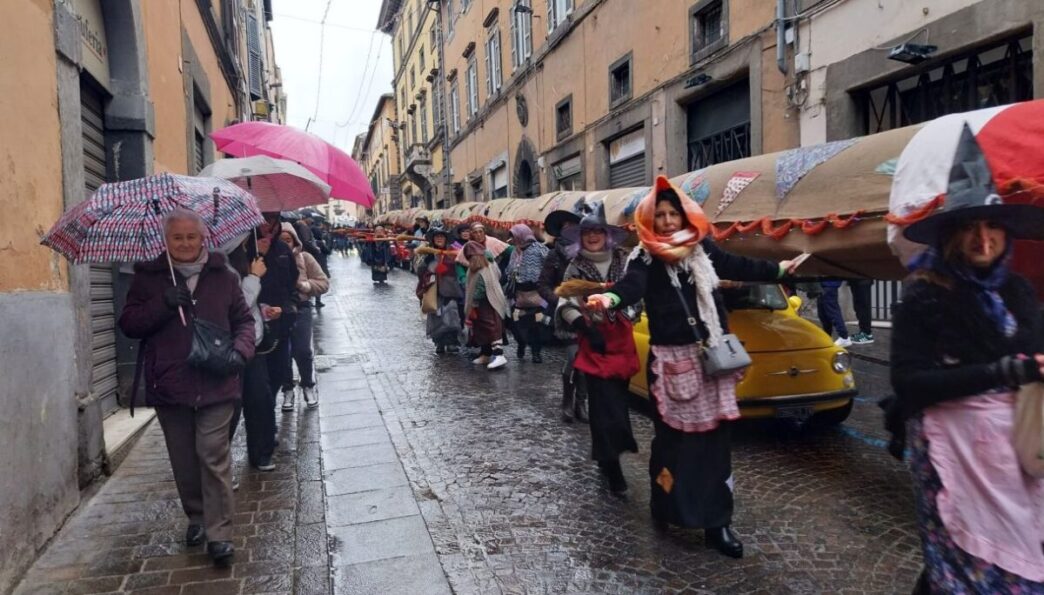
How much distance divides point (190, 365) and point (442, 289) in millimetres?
5898

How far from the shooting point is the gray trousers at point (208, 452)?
348 centimetres

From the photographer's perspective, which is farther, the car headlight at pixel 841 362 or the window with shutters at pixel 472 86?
the window with shutters at pixel 472 86

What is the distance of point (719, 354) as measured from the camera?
352 centimetres

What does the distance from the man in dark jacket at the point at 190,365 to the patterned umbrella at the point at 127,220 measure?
0.09m

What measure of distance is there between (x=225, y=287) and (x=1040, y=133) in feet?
12.3

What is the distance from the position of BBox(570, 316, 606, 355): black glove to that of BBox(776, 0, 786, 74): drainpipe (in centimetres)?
762

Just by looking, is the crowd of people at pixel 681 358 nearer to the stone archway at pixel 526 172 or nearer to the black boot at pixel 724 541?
the black boot at pixel 724 541

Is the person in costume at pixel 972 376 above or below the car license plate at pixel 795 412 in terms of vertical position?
above

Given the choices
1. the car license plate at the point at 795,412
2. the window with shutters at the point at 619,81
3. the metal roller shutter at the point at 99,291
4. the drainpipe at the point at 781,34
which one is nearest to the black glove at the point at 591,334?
the car license plate at the point at 795,412

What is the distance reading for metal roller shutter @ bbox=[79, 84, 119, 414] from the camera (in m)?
5.67

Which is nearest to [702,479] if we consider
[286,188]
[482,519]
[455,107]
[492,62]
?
[482,519]

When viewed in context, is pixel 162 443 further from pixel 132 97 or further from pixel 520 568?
pixel 520 568

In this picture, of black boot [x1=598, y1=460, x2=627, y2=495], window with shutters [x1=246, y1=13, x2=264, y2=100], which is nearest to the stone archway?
window with shutters [x1=246, y1=13, x2=264, y2=100]

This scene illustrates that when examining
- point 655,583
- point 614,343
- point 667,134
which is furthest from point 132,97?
point 667,134
